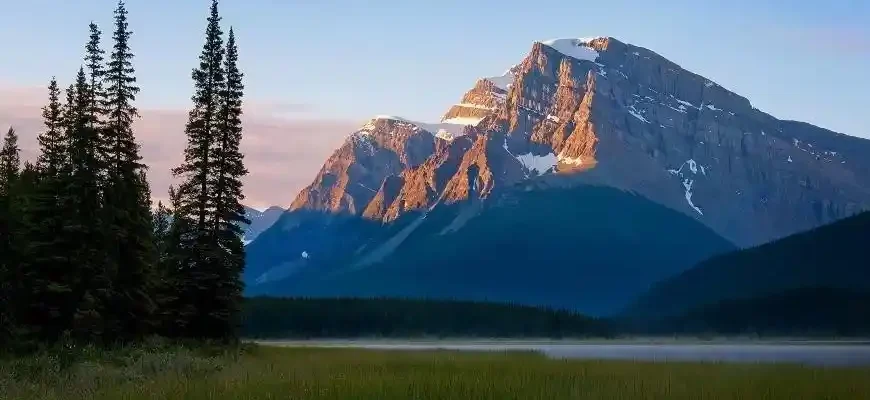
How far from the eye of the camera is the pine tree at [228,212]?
2120 inches

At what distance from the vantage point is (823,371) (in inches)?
1606

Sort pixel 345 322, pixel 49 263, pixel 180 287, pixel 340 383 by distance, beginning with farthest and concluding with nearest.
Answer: pixel 345 322, pixel 180 287, pixel 49 263, pixel 340 383

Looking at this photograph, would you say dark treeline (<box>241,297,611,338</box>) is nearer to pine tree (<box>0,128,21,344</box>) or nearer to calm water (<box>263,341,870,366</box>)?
calm water (<box>263,341,870,366</box>)

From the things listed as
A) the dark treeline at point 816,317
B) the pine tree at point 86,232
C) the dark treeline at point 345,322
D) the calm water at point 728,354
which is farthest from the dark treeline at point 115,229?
the dark treeline at point 816,317

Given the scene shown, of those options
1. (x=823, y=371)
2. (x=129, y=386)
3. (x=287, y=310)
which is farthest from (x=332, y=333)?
(x=129, y=386)

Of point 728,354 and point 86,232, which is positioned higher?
point 86,232

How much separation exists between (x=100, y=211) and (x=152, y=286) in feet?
19.2

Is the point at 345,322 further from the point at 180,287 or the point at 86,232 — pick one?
the point at 86,232

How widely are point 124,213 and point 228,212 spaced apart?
7278mm

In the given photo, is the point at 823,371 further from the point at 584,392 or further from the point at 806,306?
the point at 806,306

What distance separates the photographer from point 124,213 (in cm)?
4769

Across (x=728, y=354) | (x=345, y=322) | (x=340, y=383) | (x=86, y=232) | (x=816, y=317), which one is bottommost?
(x=728, y=354)

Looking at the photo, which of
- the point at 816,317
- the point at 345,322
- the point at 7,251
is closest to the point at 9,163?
the point at 7,251

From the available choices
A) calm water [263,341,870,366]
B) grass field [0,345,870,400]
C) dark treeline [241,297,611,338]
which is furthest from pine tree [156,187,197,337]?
dark treeline [241,297,611,338]
